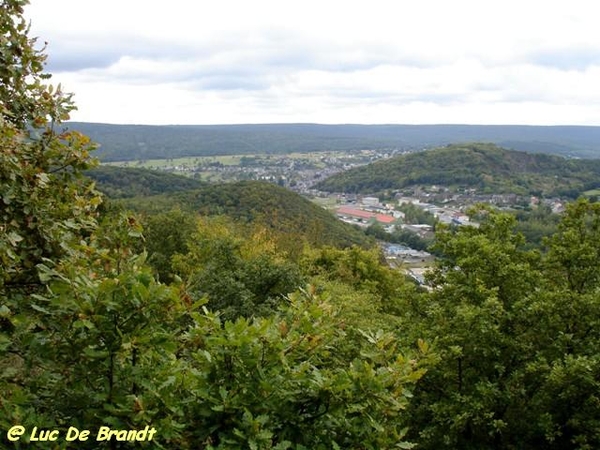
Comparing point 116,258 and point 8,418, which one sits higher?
point 116,258

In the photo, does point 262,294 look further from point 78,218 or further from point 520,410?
point 78,218

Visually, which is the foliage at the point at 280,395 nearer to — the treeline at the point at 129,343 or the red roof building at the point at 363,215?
the treeline at the point at 129,343

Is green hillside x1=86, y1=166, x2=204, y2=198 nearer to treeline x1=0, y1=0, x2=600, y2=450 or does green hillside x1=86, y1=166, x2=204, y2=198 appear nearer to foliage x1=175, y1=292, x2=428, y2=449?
treeline x1=0, y1=0, x2=600, y2=450

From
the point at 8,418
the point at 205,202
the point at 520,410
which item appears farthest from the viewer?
the point at 205,202

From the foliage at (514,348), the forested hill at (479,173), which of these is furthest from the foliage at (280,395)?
the forested hill at (479,173)

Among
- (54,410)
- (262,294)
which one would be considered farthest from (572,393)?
(262,294)

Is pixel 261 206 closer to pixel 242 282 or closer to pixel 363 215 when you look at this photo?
pixel 242 282
